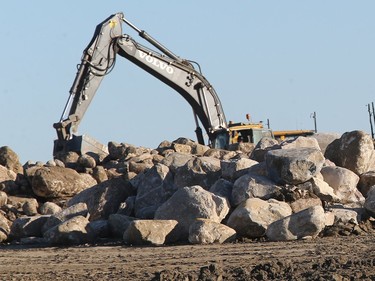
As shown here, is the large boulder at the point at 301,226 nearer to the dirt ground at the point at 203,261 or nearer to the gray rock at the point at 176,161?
the dirt ground at the point at 203,261

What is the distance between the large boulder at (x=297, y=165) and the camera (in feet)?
46.5

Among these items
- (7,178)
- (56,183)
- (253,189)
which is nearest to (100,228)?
(253,189)

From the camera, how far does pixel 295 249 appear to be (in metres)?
11.9

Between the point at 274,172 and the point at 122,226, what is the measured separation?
2.40 meters

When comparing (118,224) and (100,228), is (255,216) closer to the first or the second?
(118,224)

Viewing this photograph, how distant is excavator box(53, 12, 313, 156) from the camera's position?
26547 millimetres

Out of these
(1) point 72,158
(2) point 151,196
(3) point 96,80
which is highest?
(3) point 96,80

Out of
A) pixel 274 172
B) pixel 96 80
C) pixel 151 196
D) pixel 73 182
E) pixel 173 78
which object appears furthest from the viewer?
pixel 173 78

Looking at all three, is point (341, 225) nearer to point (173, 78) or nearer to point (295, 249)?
point (295, 249)

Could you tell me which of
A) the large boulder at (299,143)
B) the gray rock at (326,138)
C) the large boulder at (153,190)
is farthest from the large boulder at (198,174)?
the gray rock at (326,138)

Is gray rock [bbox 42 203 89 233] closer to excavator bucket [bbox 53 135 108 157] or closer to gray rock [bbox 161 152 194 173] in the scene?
gray rock [bbox 161 152 194 173]

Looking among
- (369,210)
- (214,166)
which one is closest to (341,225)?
(369,210)

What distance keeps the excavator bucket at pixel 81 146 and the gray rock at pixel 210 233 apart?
12.4 meters

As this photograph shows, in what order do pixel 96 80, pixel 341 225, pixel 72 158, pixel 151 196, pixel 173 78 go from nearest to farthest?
pixel 341 225 < pixel 151 196 < pixel 72 158 < pixel 96 80 < pixel 173 78
